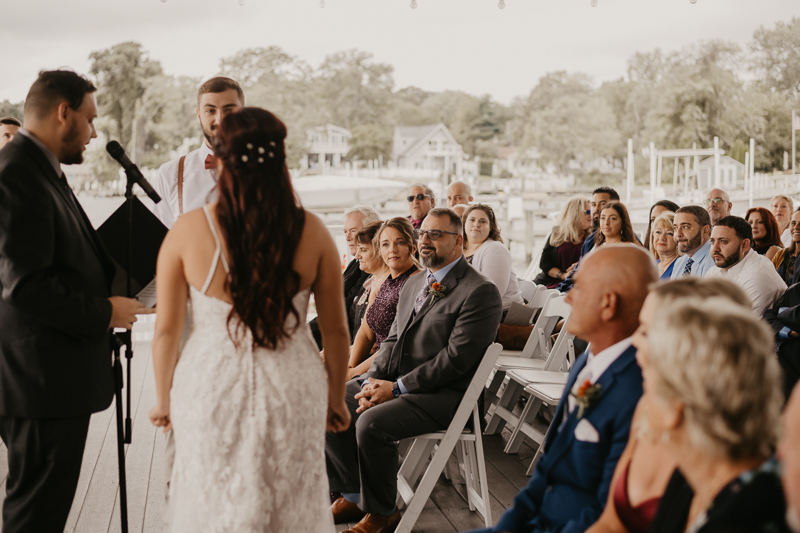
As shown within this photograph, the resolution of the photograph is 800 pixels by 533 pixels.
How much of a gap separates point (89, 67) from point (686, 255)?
29440 mm

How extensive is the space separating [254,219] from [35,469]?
1.14 meters

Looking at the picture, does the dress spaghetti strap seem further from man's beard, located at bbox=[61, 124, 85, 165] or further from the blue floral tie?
the blue floral tie

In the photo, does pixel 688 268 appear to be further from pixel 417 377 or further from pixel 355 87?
pixel 355 87

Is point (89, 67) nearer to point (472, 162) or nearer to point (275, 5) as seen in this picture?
point (275, 5)

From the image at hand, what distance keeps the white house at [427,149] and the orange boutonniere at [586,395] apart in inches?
1534

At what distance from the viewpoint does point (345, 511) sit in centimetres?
311

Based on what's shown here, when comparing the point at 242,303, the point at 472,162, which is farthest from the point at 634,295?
the point at 472,162

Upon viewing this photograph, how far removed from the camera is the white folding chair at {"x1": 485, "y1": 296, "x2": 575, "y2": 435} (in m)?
4.07

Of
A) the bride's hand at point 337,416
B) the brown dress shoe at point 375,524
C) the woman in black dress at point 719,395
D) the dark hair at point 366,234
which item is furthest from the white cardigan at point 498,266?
the woman in black dress at point 719,395

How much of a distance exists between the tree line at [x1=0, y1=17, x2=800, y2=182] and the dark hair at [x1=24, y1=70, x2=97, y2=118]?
28168 millimetres

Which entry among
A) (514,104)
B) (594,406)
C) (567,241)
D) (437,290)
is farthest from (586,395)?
(514,104)

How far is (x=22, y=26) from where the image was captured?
25.7 m

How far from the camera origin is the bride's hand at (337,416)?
2.04 m

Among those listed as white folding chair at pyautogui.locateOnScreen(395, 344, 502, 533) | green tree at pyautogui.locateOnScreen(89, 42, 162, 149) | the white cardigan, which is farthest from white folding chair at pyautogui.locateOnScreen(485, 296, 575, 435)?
green tree at pyautogui.locateOnScreen(89, 42, 162, 149)
